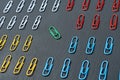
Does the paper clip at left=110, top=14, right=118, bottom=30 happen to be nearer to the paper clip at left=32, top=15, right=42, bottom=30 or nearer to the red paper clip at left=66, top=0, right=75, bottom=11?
the red paper clip at left=66, top=0, right=75, bottom=11

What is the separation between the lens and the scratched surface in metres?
6.79

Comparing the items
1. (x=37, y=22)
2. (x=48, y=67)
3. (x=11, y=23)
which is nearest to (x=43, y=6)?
(x=37, y=22)

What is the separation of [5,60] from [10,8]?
1815 mm

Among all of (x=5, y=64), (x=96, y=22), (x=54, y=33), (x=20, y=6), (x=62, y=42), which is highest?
(x=20, y=6)

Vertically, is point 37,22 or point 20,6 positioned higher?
point 20,6

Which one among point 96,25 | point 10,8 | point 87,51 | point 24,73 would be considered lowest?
point 24,73

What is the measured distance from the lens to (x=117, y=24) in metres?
7.32

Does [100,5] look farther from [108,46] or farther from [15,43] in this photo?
[15,43]

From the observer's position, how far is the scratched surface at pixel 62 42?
6785mm

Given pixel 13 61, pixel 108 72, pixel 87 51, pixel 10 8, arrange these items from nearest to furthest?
pixel 108 72 → pixel 87 51 → pixel 13 61 → pixel 10 8

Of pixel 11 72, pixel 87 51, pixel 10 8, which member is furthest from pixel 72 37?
pixel 10 8

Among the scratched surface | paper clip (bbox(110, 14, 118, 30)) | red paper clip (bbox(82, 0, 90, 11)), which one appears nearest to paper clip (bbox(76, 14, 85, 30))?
the scratched surface

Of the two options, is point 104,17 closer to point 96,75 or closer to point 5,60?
point 96,75

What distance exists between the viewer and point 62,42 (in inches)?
291
